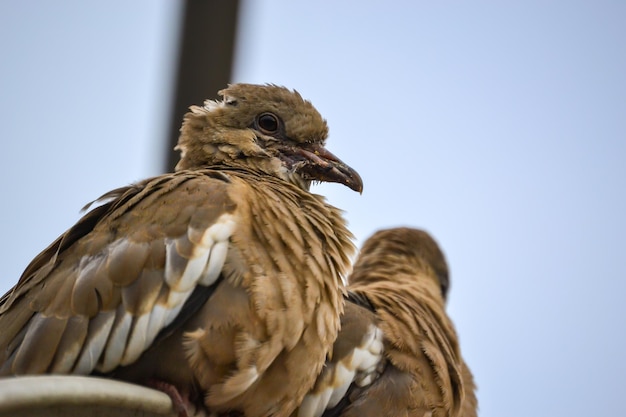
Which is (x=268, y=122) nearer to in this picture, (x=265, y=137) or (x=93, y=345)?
(x=265, y=137)

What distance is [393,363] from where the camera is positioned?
3.61 meters

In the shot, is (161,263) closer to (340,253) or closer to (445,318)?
(340,253)

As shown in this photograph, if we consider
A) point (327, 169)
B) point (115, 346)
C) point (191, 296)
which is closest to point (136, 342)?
point (115, 346)

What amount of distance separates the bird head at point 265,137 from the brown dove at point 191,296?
0.95ft

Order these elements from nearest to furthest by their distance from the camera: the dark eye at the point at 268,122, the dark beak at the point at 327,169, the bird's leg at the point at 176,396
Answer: the bird's leg at the point at 176,396 < the dark beak at the point at 327,169 < the dark eye at the point at 268,122

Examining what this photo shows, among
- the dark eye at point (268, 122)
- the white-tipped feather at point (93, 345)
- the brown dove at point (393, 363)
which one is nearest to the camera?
the white-tipped feather at point (93, 345)

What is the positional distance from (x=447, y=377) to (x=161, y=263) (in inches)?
55.2

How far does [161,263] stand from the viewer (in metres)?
2.85

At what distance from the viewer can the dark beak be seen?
354 cm

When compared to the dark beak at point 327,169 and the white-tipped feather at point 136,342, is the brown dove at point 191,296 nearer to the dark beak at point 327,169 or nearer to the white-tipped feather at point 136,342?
the white-tipped feather at point 136,342

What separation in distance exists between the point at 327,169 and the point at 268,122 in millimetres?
298

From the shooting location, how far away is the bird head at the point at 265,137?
3.57 m

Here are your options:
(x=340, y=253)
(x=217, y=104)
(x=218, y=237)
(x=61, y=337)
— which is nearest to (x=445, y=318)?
(x=340, y=253)

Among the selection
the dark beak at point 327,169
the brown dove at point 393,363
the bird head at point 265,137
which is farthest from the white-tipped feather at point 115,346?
the dark beak at point 327,169
